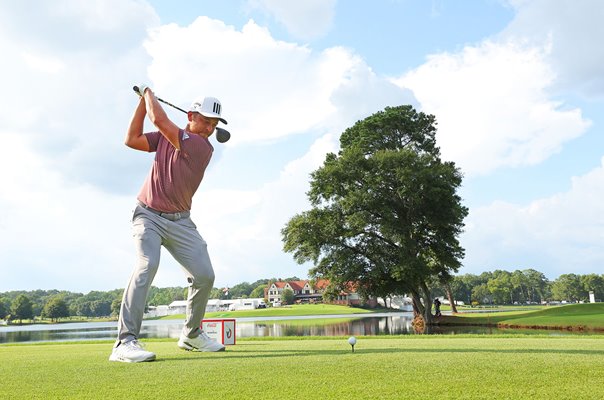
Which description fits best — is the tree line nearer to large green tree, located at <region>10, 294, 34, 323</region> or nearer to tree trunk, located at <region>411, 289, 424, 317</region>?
large green tree, located at <region>10, 294, 34, 323</region>

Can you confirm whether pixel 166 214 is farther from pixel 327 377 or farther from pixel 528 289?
pixel 528 289

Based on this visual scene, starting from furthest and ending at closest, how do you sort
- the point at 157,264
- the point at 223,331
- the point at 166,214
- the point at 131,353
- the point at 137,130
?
1. the point at 223,331
2. the point at 137,130
3. the point at 166,214
4. the point at 157,264
5. the point at 131,353

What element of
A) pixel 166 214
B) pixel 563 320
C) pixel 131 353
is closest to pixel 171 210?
pixel 166 214

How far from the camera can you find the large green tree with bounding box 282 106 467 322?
3519 cm

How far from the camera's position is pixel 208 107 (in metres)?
6.42

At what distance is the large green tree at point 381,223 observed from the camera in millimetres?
35188

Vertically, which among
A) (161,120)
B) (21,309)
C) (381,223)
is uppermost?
(381,223)

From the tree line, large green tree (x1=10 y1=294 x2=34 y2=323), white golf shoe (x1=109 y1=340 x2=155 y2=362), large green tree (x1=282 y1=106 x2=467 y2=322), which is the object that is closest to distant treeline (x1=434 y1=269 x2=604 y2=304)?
the tree line

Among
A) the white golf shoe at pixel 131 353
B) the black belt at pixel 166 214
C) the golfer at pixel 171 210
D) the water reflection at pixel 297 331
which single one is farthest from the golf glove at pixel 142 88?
the water reflection at pixel 297 331

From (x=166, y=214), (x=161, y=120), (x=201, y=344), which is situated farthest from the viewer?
(x=201, y=344)

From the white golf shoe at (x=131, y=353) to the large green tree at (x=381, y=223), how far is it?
29.5 metres

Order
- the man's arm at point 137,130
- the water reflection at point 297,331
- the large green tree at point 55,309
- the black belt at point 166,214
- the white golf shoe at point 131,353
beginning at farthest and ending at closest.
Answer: the large green tree at point 55,309, the water reflection at point 297,331, the man's arm at point 137,130, the black belt at point 166,214, the white golf shoe at point 131,353

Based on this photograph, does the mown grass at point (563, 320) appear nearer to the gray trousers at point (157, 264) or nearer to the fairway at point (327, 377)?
the fairway at point (327, 377)

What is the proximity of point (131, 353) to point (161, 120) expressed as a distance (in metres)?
2.62
